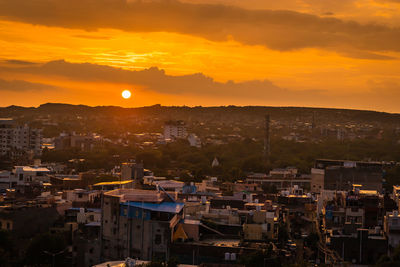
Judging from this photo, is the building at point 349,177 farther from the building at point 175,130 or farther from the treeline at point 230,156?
the building at point 175,130

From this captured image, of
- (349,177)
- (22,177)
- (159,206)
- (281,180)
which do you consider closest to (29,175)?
(22,177)

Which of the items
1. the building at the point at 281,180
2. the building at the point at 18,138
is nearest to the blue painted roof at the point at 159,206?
the building at the point at 281,180

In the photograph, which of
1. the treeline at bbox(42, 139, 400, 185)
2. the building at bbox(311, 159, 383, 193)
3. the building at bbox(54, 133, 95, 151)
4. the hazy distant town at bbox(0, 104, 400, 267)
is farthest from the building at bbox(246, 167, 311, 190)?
the building at bbox(54, 133, 95, 151)

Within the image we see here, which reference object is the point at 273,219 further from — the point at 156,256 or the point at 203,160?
the point at 203,160

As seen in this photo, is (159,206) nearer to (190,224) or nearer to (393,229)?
(190,224)

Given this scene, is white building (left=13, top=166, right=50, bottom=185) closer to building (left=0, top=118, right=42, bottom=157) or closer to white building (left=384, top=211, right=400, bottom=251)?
white building (left=384, top=211, right=400, bottom=251)

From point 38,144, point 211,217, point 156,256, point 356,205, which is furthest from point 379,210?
point 38,144
